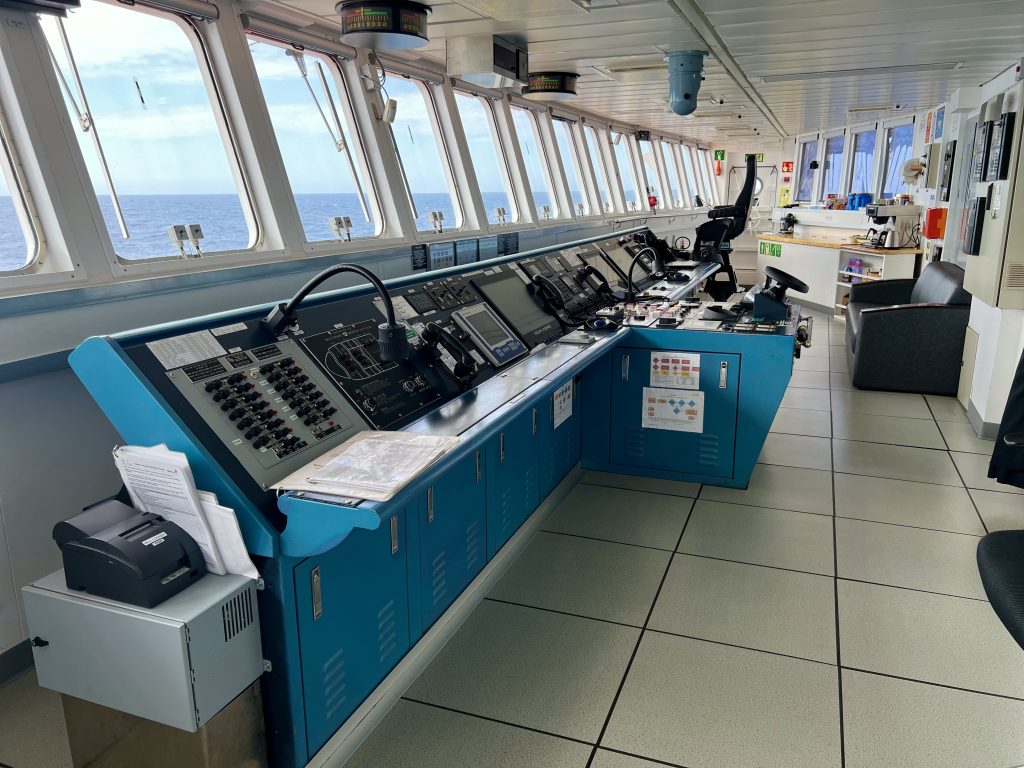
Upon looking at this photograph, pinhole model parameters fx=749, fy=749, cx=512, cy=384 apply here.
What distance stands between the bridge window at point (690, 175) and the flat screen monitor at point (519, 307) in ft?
38.8

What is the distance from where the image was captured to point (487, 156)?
6.73m

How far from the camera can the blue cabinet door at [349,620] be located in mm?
1829

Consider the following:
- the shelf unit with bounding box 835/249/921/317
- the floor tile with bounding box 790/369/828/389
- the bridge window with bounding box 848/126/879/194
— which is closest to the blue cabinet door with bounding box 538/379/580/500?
the floor tile with bounding box 790/369/828/389

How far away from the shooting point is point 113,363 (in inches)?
64.9

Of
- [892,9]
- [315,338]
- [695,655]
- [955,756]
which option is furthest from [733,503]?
[892,9]

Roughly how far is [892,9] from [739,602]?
3.12m

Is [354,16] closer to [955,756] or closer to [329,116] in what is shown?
[329,116]

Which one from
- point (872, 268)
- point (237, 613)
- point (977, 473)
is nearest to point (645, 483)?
point (977, 473)

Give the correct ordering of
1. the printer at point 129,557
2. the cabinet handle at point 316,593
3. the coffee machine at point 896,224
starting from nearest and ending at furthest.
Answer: the printer at point 129,557 → the cabinet handle at point 316,593 → the coffee machine at point 896,224

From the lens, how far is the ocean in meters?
2.70

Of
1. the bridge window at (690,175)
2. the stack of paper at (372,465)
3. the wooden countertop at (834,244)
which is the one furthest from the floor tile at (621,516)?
the bridge window at (690,175)

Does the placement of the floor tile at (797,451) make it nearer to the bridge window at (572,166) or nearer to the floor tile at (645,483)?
the floor tile at (645,483)

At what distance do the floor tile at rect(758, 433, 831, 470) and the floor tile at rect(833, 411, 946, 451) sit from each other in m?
0.26

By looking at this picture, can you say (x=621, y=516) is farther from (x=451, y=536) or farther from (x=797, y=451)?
(x=797, y=451)
